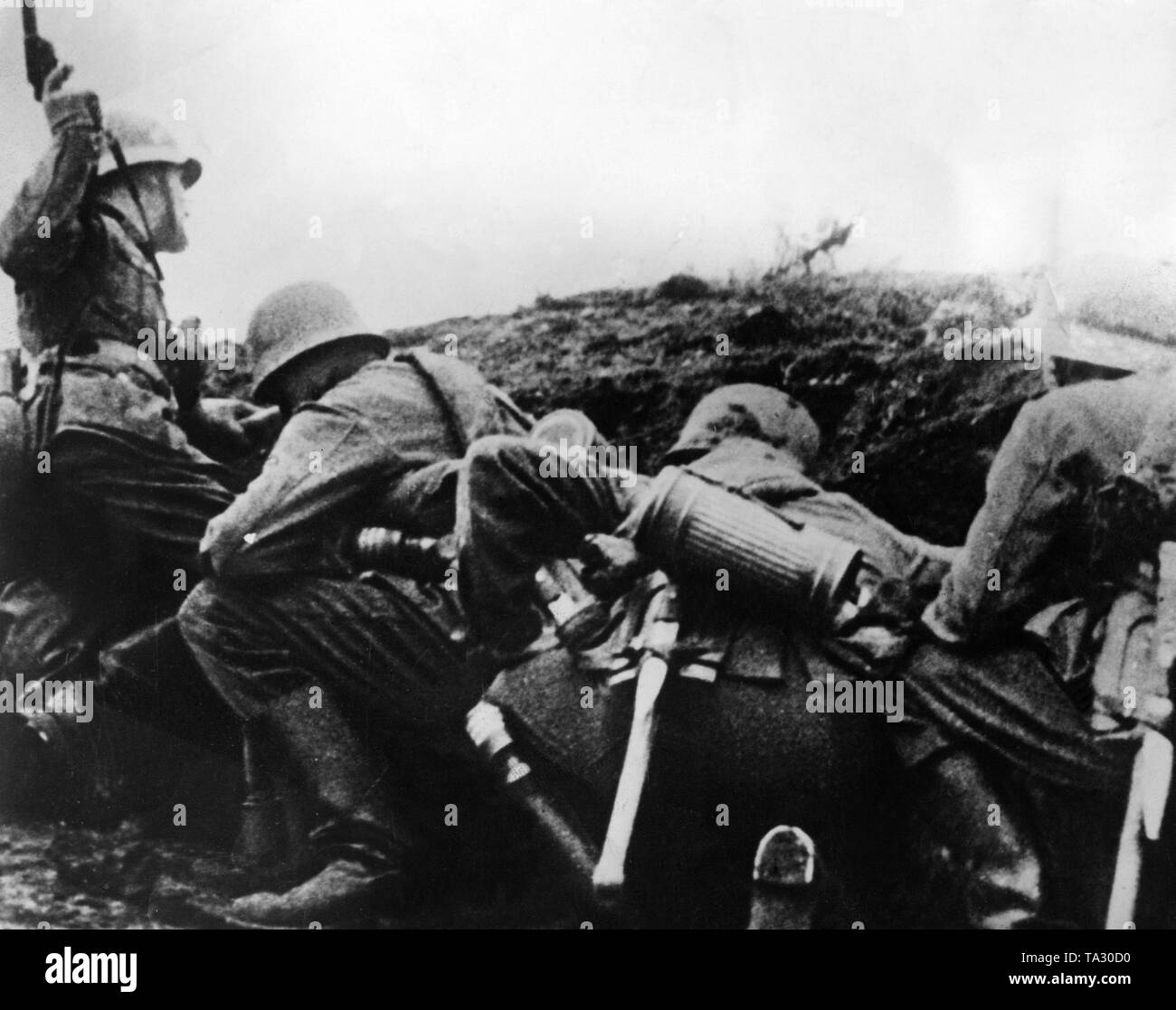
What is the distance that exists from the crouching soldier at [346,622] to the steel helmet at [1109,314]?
258 centimetres

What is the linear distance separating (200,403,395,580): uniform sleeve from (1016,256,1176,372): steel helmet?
319 centimetres

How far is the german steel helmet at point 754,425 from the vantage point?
729 cm

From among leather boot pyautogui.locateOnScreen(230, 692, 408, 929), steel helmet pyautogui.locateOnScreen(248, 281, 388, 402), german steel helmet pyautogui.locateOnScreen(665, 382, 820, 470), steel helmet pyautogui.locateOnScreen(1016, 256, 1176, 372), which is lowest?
leather boot pyautogui.locateOnScreen(230, 692, 408, 929)

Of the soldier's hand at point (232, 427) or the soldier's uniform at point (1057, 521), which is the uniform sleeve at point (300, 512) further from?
the soldier's uniform at point (1057, 521)

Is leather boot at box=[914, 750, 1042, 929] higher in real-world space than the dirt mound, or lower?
lower

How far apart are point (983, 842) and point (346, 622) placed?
3.02 metres

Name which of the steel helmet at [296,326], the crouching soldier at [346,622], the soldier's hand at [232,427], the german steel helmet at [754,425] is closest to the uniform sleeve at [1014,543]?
the german steel helmet at [754,425]

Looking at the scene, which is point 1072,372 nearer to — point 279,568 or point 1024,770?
point 1024,770

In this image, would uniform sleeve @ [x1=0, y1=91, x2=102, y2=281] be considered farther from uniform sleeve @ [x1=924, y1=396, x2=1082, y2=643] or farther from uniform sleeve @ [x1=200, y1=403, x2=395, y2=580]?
uniform sleeve @ [x1=924, y1=396, x2=1082, y2=643]

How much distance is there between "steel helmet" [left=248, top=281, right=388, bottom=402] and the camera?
297 inches

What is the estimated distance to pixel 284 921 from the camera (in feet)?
23.3

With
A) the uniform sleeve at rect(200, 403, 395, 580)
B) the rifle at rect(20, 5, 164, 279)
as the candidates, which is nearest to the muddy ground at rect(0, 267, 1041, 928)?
the uniform sleeve at rect(200, 403, 395, 580)

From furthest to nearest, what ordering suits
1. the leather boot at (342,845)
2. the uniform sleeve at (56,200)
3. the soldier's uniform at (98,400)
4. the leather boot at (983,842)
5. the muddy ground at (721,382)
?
1. the uniform sleeve at (56,200)
2. the soldier's uniform at (98,400)
3. the muddy ground at (721,382)
4. the leather boot at (342,845)
5. the leather boot at (983,842)

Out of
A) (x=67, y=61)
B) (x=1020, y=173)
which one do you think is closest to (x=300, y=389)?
(x=67, y=61)
